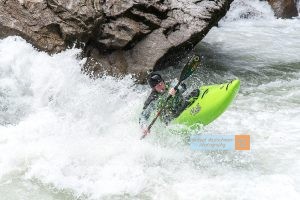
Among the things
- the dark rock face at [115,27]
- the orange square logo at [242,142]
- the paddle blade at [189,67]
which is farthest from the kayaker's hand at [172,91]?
the dark rock face at [115,27]

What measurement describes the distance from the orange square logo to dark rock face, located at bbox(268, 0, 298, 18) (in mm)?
10421

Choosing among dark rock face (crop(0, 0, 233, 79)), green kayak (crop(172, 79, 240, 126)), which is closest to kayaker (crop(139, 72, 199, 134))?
green kayak (crop(172, 79, 240, 126))

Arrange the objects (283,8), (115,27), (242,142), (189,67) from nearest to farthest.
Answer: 1. (189,67)
2. (242,142)
3. (115,27)
4. (283,8)

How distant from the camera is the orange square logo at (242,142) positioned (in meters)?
6.63

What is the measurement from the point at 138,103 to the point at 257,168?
2952mm

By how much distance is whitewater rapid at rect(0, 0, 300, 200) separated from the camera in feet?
18.1

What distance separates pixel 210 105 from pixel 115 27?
3158 mm

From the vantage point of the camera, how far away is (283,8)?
53.0 feet

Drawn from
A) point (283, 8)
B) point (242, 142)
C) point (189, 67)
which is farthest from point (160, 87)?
point (283, 8)

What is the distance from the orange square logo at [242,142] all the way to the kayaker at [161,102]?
1025mm

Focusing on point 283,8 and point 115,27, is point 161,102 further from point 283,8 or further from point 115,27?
point 283,8

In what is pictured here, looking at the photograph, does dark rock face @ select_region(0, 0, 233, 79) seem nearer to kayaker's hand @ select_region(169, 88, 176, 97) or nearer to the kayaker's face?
the kayaker's face

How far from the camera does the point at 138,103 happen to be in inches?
321

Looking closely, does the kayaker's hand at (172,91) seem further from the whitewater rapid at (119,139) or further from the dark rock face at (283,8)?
the dark rock face at (283,8)
